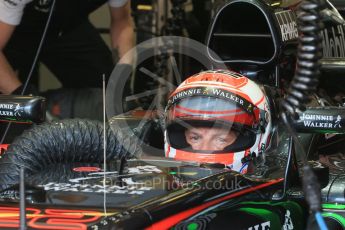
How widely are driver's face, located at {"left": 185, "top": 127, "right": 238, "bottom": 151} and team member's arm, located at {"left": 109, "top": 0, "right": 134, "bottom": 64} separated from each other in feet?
6.45

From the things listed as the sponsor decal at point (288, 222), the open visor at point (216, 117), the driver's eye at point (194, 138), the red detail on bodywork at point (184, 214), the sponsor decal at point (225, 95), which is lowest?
the sponsor decal at point (288, 222)

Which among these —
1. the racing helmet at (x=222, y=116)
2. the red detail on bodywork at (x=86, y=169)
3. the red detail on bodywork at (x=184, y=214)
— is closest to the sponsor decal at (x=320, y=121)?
the red detail on bodywork at (x=184, y=214)

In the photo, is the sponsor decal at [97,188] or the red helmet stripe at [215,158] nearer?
the sponsor decal at [97,188]

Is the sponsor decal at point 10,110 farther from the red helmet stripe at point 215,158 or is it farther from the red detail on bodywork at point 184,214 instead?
the red detail on bodywork at point 184,214

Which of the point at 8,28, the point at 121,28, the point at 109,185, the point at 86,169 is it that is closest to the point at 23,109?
the point at 86,169

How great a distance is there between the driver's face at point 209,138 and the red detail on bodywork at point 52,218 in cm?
96

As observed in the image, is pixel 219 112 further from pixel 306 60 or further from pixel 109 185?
pixel 306 60

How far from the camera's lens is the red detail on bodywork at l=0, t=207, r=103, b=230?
1774 mm

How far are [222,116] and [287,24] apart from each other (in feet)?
2.50

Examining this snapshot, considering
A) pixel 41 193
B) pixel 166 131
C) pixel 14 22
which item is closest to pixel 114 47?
pixel 14 22

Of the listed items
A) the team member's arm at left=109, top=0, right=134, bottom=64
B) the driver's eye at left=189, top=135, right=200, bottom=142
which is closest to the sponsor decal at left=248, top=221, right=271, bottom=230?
the driver's eye at left=189, top=135, right=200, bottom=142

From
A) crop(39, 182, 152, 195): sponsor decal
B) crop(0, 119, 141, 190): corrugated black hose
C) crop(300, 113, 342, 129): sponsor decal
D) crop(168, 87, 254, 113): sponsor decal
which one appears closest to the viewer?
crop(39, 182, 152, 195): sponsor decal

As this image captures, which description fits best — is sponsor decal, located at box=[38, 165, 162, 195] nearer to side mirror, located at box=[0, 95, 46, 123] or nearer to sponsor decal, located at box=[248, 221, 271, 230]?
sponsor decal, located at box=[248, 221, 271, 230]

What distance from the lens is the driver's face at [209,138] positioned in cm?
273
